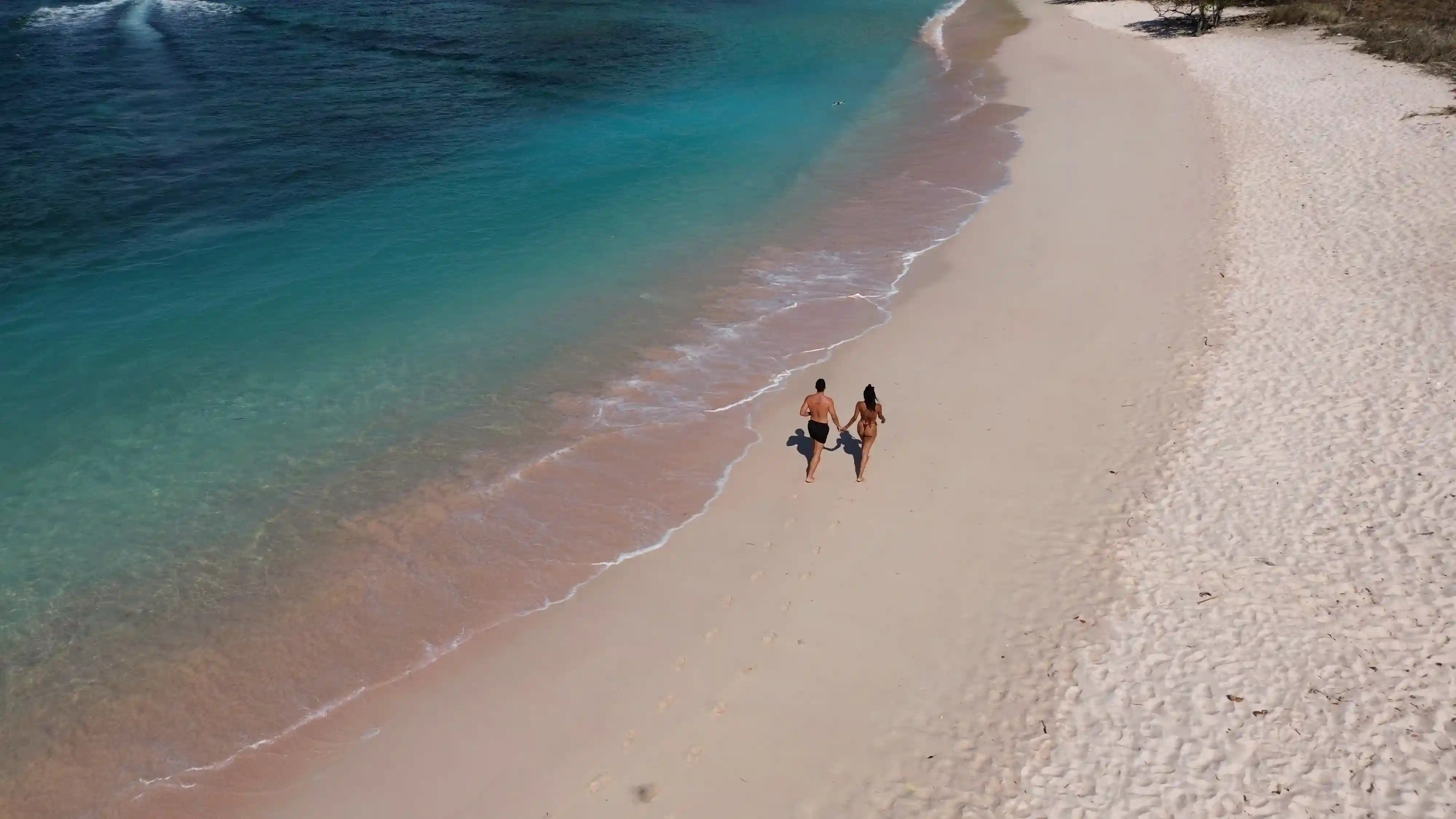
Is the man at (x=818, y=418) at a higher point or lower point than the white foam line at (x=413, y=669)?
higher

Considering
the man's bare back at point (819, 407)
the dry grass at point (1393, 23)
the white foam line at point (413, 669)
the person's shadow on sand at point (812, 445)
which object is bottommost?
the white foam line at point (413, 669)

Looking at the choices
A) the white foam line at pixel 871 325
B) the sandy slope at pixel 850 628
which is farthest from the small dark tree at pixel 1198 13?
the sandy slope at pixel 850 628

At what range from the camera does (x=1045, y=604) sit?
11.2m

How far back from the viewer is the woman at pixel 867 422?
13305mm

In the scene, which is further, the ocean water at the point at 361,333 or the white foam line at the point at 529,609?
the ocean water at the point at 361,333

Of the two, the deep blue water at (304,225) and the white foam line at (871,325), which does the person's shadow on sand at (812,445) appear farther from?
the deep blue water at (304,225)

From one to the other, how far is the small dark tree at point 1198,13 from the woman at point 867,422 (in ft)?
113

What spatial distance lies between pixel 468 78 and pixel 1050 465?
98.7 feet

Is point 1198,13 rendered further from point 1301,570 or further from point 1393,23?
point 1301,570

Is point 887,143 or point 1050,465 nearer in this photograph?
point 1050,465

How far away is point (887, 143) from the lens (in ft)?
96.0

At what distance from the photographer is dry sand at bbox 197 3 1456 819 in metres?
9.19

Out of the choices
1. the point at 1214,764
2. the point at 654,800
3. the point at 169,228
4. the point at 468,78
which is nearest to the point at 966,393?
the point at 1214,764

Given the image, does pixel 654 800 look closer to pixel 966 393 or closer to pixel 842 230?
pixel 966 393
